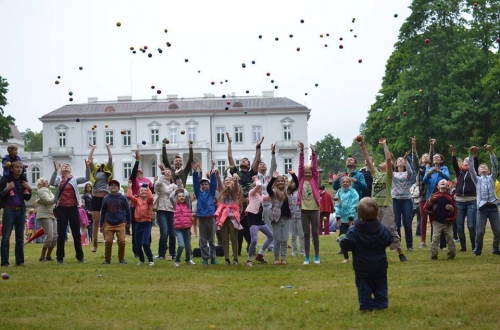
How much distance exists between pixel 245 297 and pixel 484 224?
782cm

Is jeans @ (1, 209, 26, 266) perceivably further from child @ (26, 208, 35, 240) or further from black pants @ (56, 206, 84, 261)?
child @ (26, 208, 35, 240)

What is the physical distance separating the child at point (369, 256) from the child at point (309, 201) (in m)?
5.91

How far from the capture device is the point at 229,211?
16.5 m


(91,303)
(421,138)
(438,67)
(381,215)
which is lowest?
(91,303)

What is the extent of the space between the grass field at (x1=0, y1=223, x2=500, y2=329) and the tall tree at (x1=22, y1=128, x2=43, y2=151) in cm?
16195

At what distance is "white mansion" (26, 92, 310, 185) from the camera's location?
4129 inches

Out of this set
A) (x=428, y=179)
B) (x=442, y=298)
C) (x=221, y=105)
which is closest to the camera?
(x=442, y=298)

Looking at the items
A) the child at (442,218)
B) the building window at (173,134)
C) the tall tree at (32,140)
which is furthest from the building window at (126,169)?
the child at (442,218)

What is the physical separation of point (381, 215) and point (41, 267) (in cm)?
684

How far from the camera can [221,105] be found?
10788 centimetres

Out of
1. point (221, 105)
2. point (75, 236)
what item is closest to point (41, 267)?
point (75, 236)

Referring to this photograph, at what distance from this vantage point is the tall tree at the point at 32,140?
571 feet

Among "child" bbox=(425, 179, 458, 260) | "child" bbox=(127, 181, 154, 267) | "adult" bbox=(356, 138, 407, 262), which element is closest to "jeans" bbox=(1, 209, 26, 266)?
"child" bbox=(127, 181, 154, 267)

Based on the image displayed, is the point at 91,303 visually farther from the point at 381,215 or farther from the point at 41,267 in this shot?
the point at 381,215
